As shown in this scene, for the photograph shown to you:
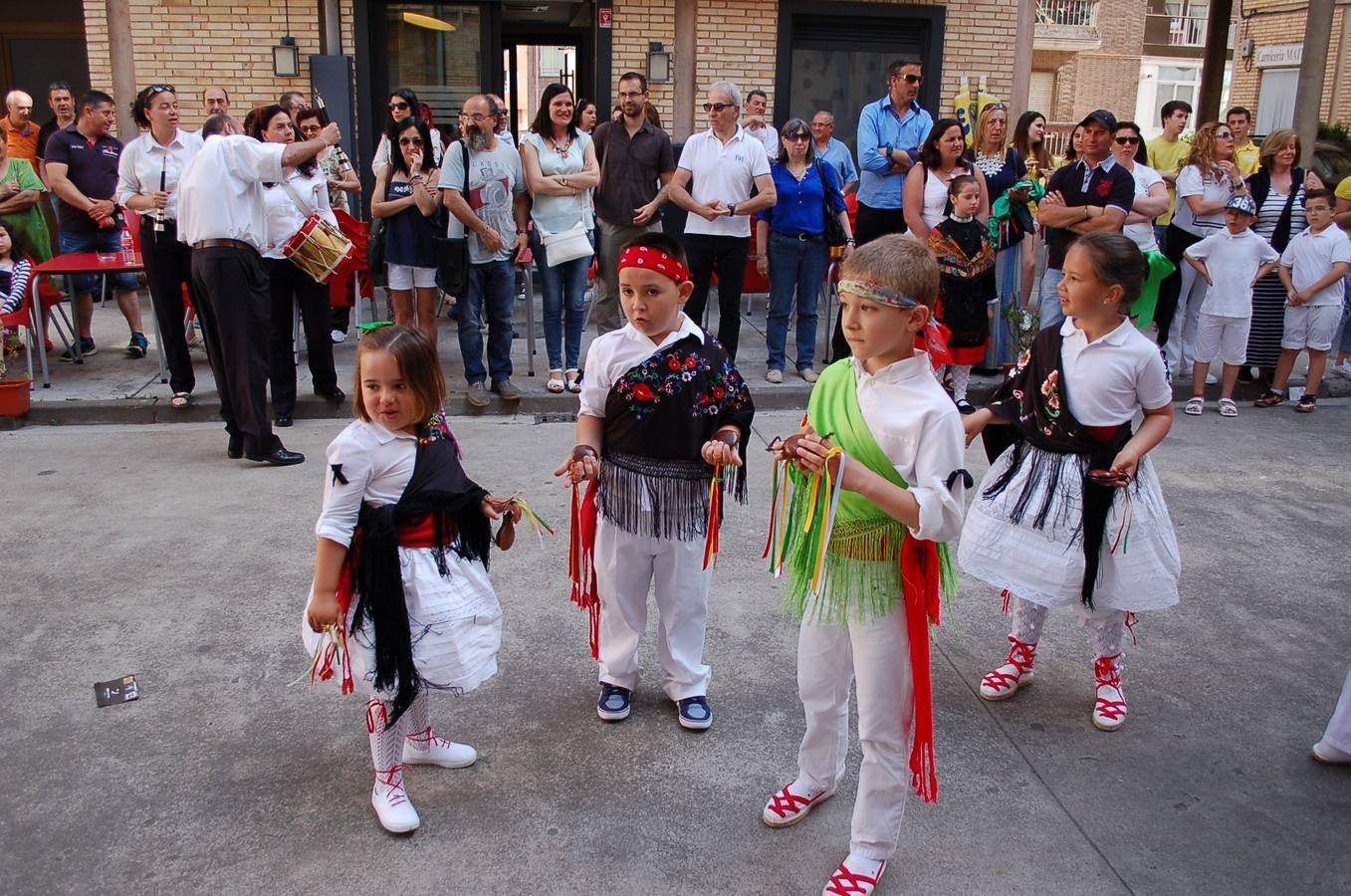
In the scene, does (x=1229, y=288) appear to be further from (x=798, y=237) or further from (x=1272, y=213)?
(x=798, y=237)

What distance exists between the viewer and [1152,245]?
305 inches

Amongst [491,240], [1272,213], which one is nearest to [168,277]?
[491,240]

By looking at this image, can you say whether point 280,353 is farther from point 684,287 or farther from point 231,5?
point 231,5

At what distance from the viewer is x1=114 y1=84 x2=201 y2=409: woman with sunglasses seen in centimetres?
664

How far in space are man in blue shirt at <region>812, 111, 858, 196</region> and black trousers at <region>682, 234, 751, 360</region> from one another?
1.76 m

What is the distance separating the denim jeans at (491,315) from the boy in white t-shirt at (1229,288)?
4.68m

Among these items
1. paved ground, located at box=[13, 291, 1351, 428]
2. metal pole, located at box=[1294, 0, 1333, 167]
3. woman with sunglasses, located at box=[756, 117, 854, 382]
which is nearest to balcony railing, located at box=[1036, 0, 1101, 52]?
metal pole, located at box=[1294, 0, 1333, 167]

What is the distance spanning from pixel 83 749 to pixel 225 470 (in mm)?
2976

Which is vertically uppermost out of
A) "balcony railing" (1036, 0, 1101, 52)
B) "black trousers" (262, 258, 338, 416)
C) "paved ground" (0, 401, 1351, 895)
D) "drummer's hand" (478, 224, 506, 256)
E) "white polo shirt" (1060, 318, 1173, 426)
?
"balcony railing" (1036, 0, 1101, 52)

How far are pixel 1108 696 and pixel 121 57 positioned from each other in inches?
411

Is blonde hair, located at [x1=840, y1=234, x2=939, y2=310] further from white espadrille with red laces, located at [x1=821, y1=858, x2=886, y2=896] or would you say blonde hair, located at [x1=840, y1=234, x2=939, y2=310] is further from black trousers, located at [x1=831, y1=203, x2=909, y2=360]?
black trousers, located at [x1=831, y1=203, x2=909, y2=360]

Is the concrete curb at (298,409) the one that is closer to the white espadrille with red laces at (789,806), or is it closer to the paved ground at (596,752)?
the paved ground at (596,752)

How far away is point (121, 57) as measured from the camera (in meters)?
10.6

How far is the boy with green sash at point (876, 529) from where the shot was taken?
2.57m
